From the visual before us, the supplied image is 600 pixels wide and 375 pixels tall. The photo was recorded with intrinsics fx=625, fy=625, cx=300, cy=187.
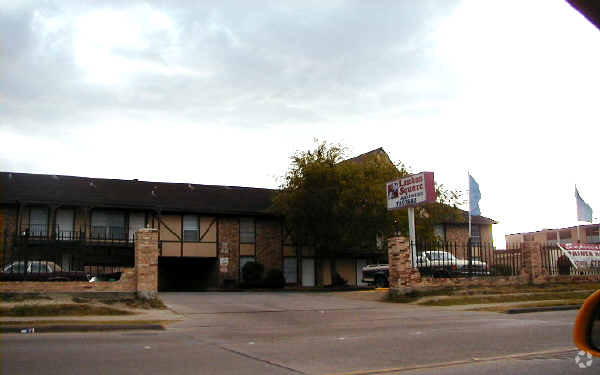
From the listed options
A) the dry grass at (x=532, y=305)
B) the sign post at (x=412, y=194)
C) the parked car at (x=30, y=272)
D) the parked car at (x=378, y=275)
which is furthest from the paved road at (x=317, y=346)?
the parked car at (x=378, y=275)

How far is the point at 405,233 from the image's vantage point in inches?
1293

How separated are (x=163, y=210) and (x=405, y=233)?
13261mm

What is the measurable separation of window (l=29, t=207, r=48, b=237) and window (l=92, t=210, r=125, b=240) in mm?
2402

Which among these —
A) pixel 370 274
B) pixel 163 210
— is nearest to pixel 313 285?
pixel 370 274

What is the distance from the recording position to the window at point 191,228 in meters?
35.6

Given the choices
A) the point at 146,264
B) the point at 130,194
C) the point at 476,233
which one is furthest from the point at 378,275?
the point at 476,233

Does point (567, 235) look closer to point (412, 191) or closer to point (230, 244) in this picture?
point (230, 244)

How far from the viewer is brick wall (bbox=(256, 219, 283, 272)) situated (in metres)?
37.2

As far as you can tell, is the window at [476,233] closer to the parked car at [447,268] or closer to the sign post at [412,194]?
the parked car at [447,268]

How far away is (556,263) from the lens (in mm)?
26828

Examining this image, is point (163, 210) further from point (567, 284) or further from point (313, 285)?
point (567, 284)

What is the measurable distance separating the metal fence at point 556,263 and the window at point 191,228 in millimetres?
18655

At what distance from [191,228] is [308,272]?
778 centimetres

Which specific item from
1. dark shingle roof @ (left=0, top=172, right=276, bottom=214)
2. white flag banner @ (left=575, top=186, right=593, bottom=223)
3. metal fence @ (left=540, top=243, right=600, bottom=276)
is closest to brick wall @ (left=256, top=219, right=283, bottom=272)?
dark shingle roof @ (left=0, top=172, right=276, bottom=214)
